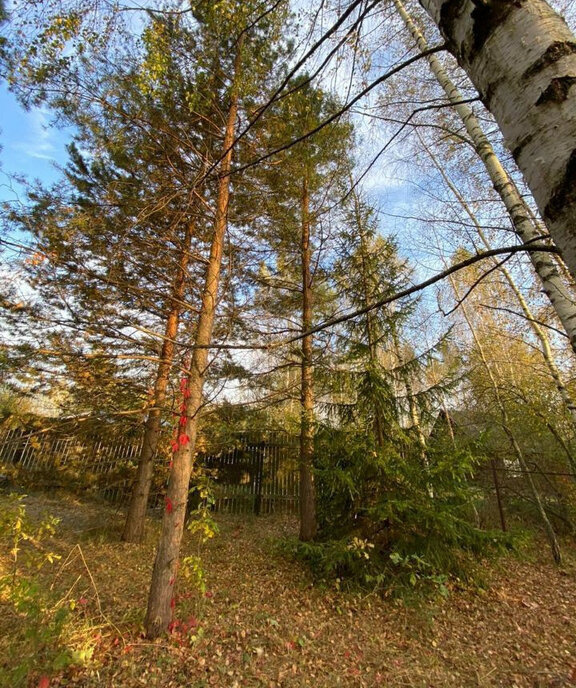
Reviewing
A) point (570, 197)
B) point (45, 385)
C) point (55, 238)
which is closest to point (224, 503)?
point (45, 385)

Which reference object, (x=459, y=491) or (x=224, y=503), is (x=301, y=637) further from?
(x=224, y=503)

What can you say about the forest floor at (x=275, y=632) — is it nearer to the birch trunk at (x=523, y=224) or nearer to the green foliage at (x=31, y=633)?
the green foliage at (x=31, y=633)

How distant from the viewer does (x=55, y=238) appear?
12.9 ft

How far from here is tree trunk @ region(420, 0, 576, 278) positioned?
0.62m

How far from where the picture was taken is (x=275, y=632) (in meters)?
3.45

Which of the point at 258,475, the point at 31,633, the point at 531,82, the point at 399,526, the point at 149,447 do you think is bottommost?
the point at 31,633

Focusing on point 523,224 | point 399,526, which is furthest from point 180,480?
point 523,224

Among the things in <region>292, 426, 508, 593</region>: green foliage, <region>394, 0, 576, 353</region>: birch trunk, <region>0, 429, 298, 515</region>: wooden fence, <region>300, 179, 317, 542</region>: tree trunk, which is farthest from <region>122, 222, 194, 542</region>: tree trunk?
<region>394, 0, 576, 353</region>: birch trunk

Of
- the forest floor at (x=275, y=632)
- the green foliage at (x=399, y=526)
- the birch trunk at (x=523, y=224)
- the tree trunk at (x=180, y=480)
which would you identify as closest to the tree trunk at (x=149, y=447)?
the forest floor at (x=275, y=632)

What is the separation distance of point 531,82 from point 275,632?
454 cm

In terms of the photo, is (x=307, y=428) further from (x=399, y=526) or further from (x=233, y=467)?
(x=233, y=467)

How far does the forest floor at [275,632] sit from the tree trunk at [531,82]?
11.5ft

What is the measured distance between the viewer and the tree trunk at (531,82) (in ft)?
2.05

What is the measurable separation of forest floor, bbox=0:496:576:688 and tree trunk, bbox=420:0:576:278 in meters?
3.50
